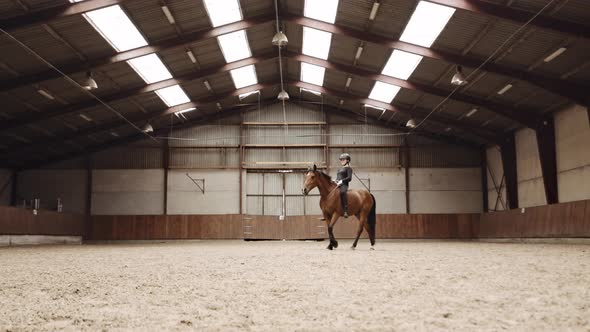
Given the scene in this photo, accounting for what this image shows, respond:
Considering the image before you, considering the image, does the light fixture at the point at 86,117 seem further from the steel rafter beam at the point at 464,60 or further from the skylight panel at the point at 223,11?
the steel rafter beam at the point at 464,60

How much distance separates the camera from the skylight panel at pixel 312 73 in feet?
80.8

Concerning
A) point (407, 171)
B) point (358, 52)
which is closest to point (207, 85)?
point (358, 52)

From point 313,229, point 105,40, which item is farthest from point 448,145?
point 105,40

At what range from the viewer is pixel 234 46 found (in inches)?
830

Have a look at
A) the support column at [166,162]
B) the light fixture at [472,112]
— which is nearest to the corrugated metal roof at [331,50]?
the light fixture at [472,112]

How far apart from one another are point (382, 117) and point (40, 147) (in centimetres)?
1922

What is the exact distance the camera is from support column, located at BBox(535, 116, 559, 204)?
68.0ft

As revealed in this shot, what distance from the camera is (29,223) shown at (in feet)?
74.8

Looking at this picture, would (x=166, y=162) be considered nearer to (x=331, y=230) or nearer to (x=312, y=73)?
(x=312, y=73)

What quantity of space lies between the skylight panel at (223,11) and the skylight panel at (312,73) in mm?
6562

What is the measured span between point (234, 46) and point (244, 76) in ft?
14.9

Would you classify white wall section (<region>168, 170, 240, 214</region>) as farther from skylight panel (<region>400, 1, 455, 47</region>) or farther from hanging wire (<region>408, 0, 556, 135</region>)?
skylight panel (<region>400, 1, 455, 47</region>)

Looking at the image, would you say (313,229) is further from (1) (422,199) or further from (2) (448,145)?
(2) (448,145)

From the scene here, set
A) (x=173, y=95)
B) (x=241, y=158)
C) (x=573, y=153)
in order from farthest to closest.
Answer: (x=241, y=158), (x=173, y=95), (x=573, y=153)
